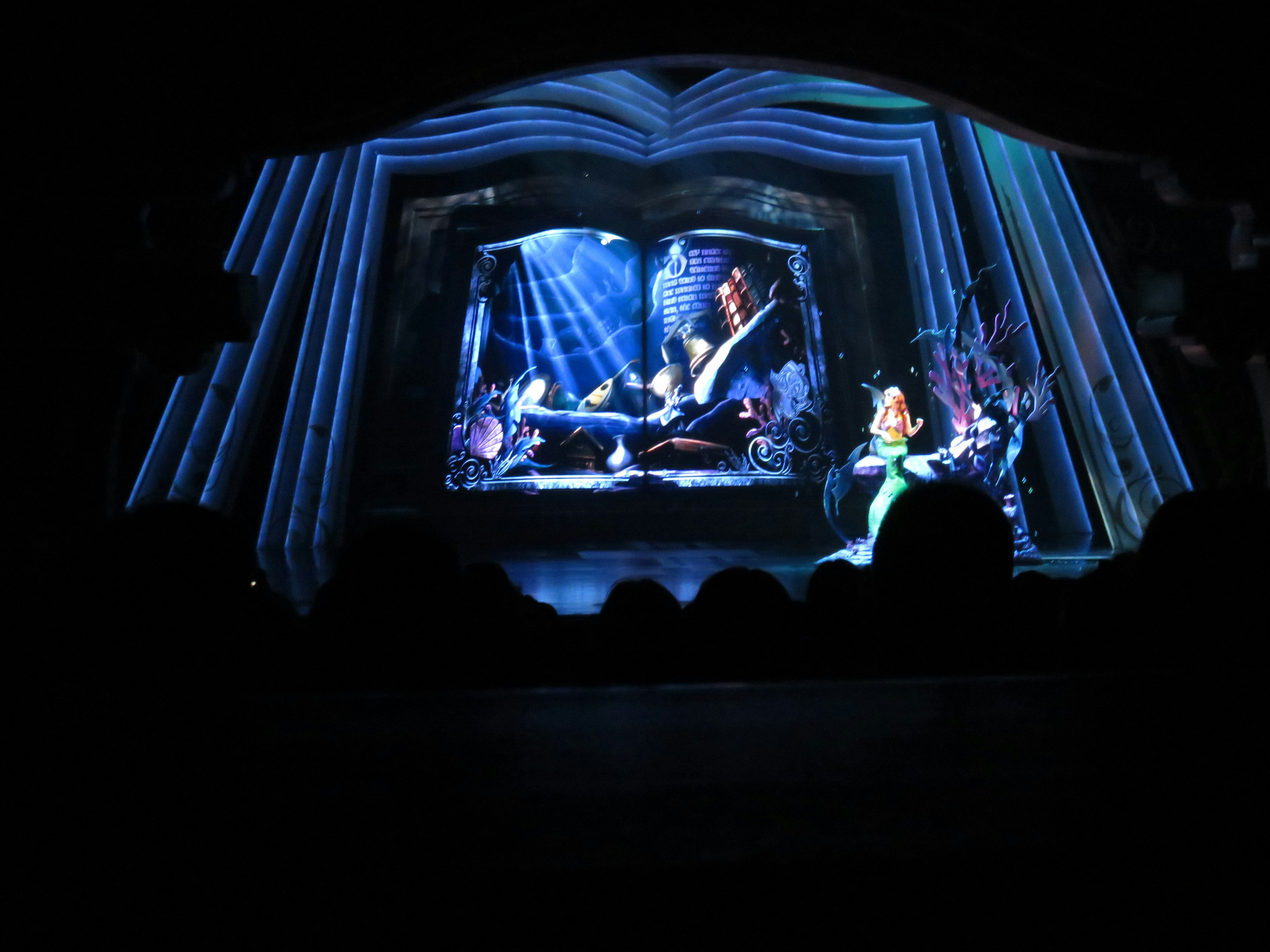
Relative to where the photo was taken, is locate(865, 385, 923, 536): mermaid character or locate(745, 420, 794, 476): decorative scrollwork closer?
locate(865, 385, 923, 536): mermaid character

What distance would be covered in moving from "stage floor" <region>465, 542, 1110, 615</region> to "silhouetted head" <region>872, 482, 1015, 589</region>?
0.84 m

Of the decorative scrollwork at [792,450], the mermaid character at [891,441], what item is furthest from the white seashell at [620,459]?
the mermaid character at [891,441]

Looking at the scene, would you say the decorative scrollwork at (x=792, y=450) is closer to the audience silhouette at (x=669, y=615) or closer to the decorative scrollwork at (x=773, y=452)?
the decorative scrollwork at (x=773, y=452)

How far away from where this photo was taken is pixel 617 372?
20.1 ft

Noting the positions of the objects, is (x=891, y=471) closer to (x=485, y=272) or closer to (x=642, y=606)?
(x=642, y=606)

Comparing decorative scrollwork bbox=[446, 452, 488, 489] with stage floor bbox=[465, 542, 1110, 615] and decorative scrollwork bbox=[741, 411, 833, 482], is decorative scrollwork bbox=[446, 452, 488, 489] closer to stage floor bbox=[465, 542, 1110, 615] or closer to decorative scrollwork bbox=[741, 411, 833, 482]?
stage floor bbox=[465, 542, 1110, 615]

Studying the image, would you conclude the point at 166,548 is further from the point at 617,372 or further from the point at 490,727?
the point at 617,372

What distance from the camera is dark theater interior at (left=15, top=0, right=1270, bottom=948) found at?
462 mm

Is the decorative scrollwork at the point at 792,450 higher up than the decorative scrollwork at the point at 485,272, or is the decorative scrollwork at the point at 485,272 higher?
the decorative scrollwork at the point at 485,272

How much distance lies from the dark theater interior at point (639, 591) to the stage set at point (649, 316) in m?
0.10

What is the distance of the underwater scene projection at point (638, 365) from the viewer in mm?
5945

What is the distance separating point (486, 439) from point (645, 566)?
2551mm

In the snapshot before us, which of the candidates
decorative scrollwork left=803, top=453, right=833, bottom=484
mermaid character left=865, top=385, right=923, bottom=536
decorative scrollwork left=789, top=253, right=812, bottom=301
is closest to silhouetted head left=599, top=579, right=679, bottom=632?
mermaid character left=865, top=385, right=923, bottom=536

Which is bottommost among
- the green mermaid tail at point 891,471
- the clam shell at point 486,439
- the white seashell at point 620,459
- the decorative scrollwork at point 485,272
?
the green mermaid tail at point 891,471
